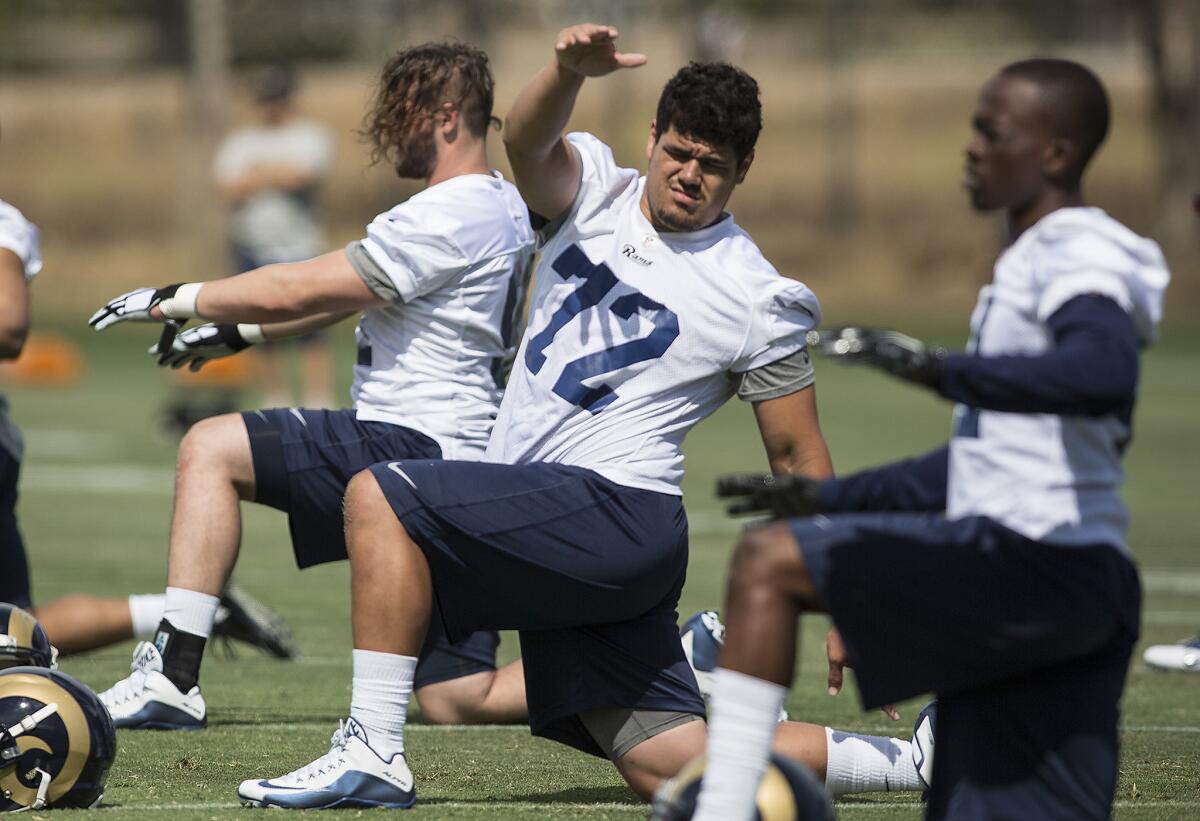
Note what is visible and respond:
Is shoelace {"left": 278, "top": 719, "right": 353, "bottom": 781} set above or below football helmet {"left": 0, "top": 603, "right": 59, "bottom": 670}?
below

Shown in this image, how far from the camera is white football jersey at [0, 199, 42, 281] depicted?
5746 millimetres

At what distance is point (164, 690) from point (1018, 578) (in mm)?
2884

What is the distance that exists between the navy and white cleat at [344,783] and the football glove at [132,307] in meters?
1.42

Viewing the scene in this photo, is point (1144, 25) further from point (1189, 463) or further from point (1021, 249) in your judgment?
point (1021, 249)

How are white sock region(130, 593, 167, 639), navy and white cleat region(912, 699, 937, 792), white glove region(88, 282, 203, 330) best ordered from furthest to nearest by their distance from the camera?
white sock region(130, 593, 167, 639) < white glove region(88, 282, 203, 330) < navy and white cleat region(912, 699, 937, 792)

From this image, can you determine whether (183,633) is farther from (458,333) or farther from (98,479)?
(98,479)

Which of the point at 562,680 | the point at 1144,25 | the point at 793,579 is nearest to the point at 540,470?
the point at 562,680

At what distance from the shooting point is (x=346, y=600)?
29.2 ft

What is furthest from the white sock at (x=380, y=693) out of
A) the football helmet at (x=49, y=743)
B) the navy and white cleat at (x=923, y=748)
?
the navy and white cleat at (x=923, y=748)

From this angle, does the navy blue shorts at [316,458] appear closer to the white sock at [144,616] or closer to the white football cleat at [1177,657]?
the white sock at [144,616]

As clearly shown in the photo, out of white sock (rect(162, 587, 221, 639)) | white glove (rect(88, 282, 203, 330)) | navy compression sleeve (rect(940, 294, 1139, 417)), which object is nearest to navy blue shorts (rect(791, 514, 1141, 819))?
navy compression sleeve (rect(940, 294, 1139, 417))

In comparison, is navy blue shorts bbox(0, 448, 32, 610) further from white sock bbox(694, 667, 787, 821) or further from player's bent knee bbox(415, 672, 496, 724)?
white sock bbox(694, 667, 787, 821)

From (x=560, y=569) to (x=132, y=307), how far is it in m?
1.57

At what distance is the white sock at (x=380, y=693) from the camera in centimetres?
439
